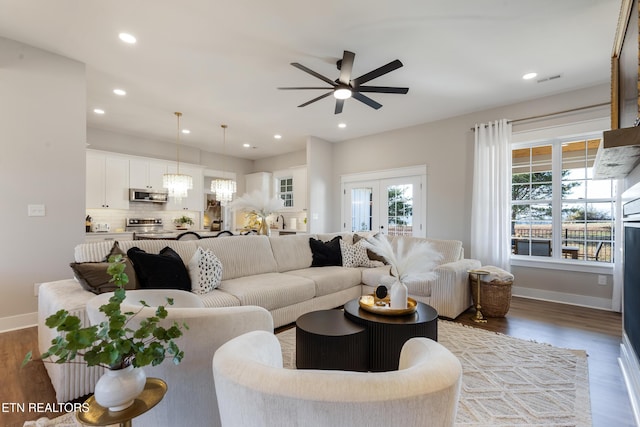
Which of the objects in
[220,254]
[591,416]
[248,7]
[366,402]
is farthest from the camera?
[220,254]

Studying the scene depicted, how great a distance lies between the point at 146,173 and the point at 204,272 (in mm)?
4397

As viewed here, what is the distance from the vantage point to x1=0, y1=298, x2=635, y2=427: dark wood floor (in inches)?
71.2

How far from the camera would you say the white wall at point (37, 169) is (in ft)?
9.78

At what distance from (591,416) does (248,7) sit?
12.2 ft

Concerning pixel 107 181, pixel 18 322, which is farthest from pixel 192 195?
pixel 18 322

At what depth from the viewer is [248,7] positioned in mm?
2479

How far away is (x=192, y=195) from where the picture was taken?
680 cm

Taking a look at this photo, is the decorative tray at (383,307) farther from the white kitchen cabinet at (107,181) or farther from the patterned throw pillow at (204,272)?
the white kitchen cabinet at (107,181)

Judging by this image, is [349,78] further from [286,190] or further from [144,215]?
[144,215]

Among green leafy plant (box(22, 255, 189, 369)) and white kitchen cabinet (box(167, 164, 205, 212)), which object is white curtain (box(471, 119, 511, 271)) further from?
white kitchen cabinet (box(167, 164, 205, 212))

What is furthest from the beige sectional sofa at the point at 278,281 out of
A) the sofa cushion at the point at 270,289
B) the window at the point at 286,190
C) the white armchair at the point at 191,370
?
the window at the point at 286,190

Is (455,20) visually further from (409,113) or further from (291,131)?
(291,131)

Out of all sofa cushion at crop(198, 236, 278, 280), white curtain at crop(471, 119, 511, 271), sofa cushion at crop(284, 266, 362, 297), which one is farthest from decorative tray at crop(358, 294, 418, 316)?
white curtain at crop(471, 119, 511, 271)

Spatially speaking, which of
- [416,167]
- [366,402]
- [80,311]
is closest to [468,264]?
[416,167]
